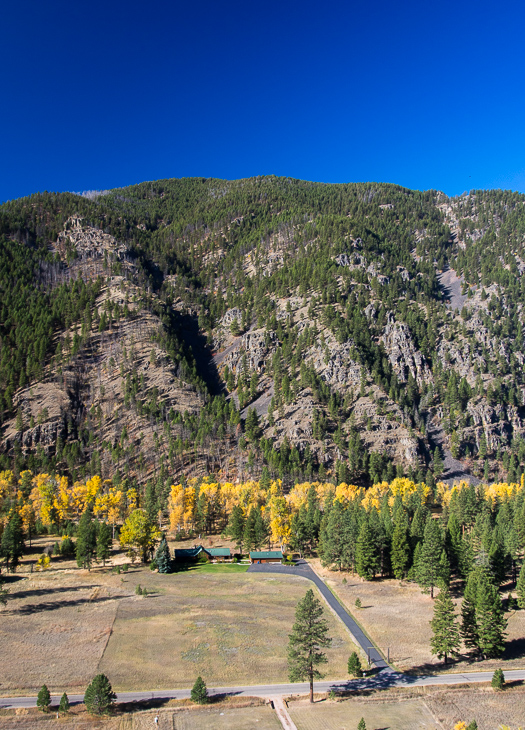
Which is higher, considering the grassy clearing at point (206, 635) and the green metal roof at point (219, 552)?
the green metal roof at point (219, 552)

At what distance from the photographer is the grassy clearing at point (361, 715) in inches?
1421

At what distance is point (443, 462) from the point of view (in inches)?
6447

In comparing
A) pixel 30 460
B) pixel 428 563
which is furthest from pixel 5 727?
pixel 30 460

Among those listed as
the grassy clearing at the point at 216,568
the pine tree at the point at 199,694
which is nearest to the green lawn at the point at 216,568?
the grassy clearing at the point at 216,568

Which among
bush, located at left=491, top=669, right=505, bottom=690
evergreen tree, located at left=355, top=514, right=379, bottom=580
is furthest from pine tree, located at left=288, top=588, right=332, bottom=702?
evergreen tree, located at left=355, top=514, right=379, bottom=580

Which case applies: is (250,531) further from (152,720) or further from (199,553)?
(152,720)

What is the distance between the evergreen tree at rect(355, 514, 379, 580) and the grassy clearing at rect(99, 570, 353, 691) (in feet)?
32.7

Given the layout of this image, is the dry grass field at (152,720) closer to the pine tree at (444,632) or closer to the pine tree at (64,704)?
the pine tree at (64,704)

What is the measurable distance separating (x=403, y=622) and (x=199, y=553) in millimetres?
46358

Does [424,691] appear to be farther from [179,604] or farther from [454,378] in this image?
[454,378]

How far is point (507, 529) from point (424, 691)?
47.0m

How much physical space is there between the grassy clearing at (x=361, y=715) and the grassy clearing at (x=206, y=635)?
556 cm

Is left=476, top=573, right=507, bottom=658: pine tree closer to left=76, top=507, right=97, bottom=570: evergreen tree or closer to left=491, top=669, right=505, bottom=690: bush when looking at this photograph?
left=491, top=669, right=505, bottom=690: bush

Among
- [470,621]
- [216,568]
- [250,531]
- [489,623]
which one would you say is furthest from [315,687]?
[250,531]
